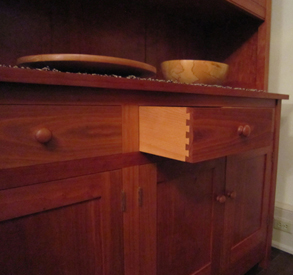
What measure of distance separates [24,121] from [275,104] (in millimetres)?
990

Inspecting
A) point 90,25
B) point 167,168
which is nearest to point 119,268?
point 167,168

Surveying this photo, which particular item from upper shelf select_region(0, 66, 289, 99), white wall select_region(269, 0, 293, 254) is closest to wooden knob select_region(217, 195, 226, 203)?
upper shelf select_region(0, 66, 289, 99)

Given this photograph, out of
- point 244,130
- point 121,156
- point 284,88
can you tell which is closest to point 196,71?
point 244,130

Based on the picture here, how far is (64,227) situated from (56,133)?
8.2 inches

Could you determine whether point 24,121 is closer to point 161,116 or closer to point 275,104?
point 161,116

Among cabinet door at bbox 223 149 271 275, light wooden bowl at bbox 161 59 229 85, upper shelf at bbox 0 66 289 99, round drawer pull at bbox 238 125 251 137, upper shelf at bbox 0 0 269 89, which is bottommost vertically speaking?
cabinet door at bbox 223 149 271 275

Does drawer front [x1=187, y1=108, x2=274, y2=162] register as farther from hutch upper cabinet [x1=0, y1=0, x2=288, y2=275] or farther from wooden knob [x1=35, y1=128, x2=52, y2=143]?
wooden knob [x1=35, y1=128, x2=52, y2=143]

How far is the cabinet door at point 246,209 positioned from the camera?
877mm

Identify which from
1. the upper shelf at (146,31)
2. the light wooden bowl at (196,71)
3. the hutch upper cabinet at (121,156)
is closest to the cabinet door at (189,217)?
the hutch upper cabinet at (121,156)

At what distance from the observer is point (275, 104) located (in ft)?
3.29

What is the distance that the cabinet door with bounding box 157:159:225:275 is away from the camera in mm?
671

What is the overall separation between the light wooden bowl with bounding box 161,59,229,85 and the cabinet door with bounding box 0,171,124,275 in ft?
1.52

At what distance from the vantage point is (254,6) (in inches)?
38.9

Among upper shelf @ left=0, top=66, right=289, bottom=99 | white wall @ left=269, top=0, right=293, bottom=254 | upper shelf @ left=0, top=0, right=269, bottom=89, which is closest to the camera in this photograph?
upper shelf @ left=0, top=66, right=289, bottom=99
